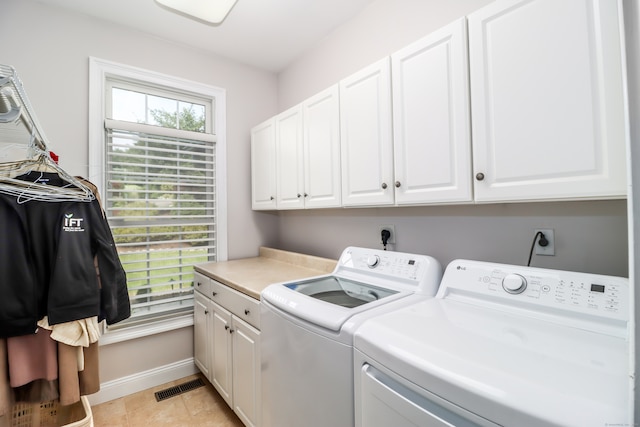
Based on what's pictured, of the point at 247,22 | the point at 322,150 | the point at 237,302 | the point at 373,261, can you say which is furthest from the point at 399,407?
the point at 247,22

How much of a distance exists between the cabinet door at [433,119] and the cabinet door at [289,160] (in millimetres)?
830

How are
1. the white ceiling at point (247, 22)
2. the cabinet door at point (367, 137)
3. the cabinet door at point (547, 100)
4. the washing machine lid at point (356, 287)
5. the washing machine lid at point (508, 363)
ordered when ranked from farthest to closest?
the white ceiling at point (247, 22) → the cabinet door at point (367, 137) → the washing machine lid at point (356, 287) → the cabinet door at point (547, 100) → the washing machine lid at point (508, 363)

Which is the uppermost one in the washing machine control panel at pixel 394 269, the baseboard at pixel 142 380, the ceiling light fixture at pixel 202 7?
the ceiling light fixture at pixel 202 7

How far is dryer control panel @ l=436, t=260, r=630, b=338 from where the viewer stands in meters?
0.86

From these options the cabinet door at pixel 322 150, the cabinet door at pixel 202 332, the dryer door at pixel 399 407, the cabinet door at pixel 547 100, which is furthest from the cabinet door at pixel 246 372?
the cabinet door at pixel 547 100

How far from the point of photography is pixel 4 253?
3.72 ft

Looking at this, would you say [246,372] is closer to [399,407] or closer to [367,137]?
[399,407]

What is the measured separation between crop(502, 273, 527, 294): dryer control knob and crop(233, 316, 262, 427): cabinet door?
119cm

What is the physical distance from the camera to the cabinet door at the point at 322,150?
5.79ft

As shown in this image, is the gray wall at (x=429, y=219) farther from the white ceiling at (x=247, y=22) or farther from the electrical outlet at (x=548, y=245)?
the white ceiling at (x=247, y=22)

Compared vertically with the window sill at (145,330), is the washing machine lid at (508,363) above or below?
above

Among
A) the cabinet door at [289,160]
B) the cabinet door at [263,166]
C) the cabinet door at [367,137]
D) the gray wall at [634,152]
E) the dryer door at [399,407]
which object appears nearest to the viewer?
the gray wall at [634,152]

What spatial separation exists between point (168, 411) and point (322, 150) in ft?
6.84

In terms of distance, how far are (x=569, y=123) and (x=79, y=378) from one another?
2314 millimetres
